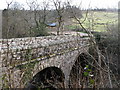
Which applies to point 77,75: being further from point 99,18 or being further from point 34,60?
point 34,60

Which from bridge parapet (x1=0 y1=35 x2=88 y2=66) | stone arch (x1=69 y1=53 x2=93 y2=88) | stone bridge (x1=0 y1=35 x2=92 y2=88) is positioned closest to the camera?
stone arch (x1=69 y1=53 x2=93 y2=88)

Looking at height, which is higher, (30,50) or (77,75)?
(30,50)

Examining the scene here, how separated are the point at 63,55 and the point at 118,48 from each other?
17.6 feet

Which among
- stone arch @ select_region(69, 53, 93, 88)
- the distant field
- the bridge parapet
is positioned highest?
the distant field

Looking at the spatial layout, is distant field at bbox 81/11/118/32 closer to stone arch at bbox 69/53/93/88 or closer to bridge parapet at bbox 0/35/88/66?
bridge parapet at bbox 0/35/88/66

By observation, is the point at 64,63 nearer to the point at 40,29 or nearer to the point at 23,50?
the point at 23,50

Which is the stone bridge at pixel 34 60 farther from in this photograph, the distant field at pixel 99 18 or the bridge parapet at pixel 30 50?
the distant field at pixel 99 18

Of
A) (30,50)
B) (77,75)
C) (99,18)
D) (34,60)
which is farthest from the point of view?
(34,60)

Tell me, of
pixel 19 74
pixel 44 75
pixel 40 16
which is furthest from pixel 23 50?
pixel 40 16

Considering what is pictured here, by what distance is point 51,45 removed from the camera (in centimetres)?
627

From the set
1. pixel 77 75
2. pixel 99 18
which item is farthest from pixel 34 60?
pixel 99 18

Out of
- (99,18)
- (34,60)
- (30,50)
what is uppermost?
(99,18)

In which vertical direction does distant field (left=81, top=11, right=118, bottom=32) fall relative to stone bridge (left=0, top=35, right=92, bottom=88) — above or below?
above

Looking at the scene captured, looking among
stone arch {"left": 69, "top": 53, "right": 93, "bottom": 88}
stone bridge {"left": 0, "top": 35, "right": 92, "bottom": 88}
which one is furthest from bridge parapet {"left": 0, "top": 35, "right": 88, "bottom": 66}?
stone arch {"left": 69, "top": 53, "right": 93, "bottom": 88}
